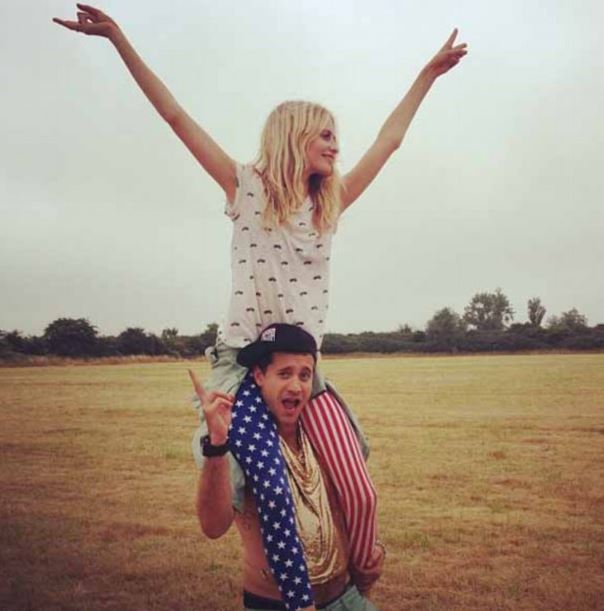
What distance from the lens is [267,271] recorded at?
2.76m

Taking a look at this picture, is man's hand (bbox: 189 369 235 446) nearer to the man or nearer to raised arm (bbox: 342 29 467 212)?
the man

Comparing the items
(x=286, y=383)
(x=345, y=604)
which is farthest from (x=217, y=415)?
(x=345, y=604)

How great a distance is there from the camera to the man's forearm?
93.8 inches


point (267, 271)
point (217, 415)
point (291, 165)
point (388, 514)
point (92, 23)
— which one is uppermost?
point (92, 23)

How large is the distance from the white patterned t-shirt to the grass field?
4210 mm

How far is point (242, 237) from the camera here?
2.83 m

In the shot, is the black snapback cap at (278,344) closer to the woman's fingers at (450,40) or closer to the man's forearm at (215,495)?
the man's forearm at (215,495)

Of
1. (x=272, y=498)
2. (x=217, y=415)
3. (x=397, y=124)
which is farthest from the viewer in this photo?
(x=397, y=124)

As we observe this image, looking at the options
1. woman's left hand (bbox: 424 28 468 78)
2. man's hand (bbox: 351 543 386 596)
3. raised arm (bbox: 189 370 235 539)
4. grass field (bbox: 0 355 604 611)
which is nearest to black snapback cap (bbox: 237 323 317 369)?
raised arm (bbox: 189 370 235 539)

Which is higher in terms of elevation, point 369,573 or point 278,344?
→ point 278,344

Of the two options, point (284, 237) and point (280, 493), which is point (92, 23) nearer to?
point (284, 237)

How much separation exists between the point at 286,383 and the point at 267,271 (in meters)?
0.42

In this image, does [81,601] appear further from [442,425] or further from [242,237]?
[442,425]

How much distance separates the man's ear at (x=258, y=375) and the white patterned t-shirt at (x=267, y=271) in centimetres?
11
